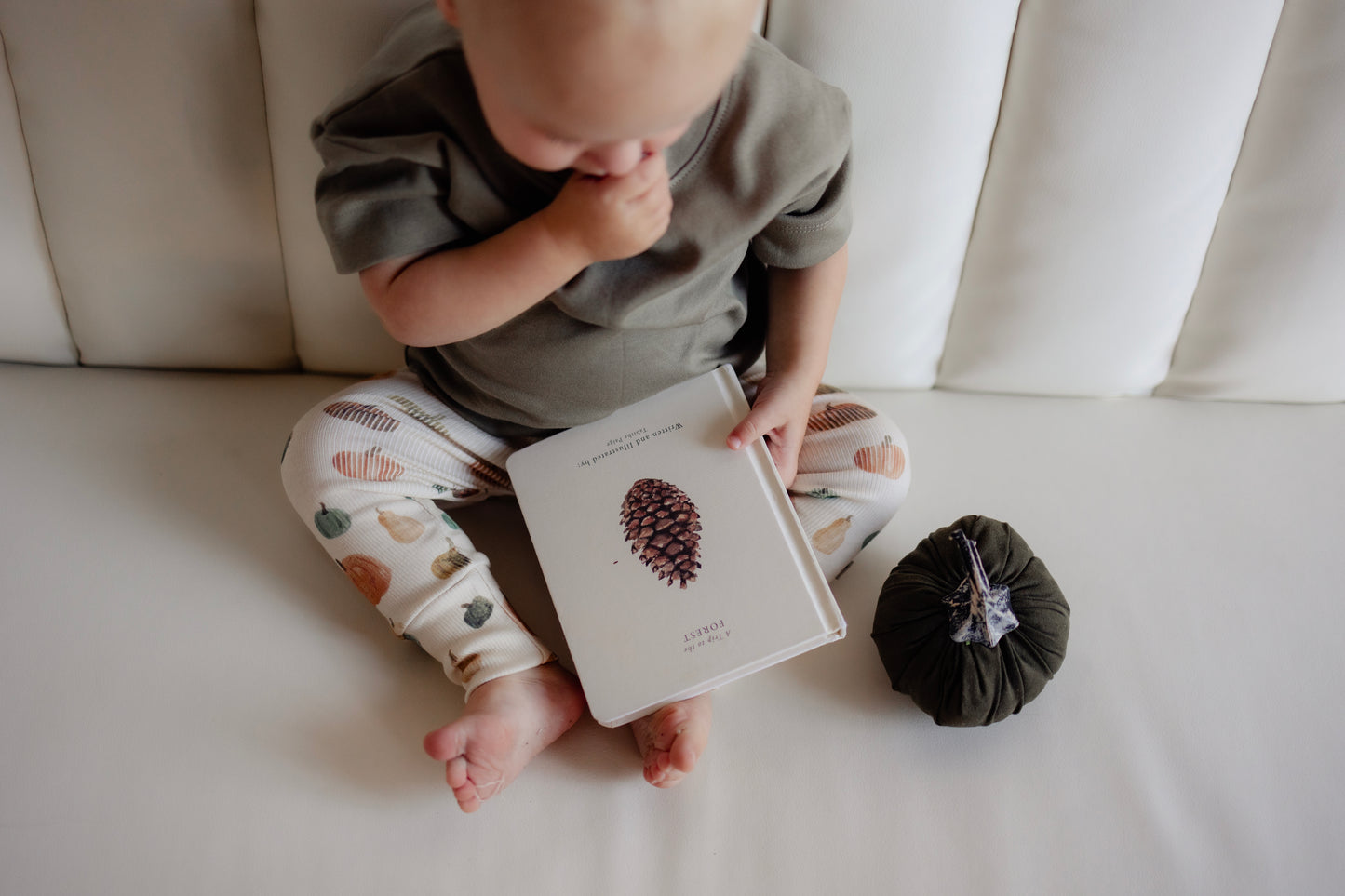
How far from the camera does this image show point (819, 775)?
Result: 0.64 meters

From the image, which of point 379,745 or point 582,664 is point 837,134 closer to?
point 582,664

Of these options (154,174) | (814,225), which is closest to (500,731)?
(814,225)

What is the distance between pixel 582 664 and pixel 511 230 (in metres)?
0.30

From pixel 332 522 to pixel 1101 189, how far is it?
658mm

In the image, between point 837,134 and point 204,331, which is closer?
point 837,134

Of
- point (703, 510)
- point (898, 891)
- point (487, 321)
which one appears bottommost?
point (898, 891)

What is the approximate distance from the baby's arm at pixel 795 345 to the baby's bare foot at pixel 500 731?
25 cm

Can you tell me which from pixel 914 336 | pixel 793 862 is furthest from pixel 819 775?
pixel 914 336

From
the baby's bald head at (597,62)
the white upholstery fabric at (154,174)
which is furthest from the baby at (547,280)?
the white upholstery fabric at (154,174)

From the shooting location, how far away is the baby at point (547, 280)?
1.44 ft

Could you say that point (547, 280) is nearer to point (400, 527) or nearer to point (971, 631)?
point (400, 527)

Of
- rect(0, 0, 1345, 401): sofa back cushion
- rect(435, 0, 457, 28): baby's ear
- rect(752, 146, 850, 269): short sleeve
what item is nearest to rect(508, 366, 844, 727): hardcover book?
rect(752, 146, 850, 269): short sleeve

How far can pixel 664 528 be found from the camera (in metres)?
0.67

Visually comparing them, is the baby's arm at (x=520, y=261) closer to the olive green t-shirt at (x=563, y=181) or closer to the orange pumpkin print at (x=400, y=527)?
the olive green t-shirt at (x=563, y=181)
